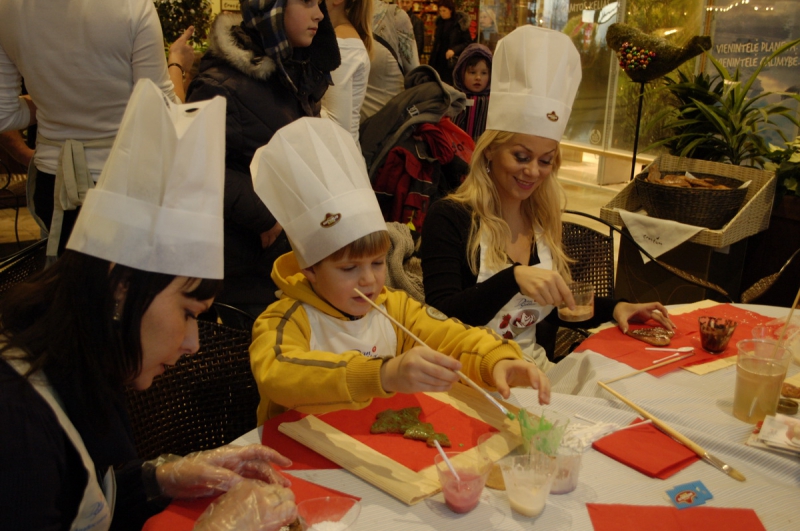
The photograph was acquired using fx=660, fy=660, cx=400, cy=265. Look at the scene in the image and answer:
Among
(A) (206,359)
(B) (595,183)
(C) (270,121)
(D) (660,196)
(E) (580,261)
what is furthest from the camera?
(B) (595,183)

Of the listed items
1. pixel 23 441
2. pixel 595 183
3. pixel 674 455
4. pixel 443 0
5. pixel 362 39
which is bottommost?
pixel 595 183

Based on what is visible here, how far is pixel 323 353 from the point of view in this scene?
1483 millimetres

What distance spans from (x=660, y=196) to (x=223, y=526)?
10.2 feet

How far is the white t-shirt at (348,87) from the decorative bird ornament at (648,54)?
2.08 m

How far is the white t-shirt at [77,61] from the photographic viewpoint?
2154 millimetres

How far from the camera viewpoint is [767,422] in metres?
1.40

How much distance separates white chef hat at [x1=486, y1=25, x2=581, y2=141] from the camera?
7.06 ft

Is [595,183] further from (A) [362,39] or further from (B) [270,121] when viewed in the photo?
(B) [270,121]

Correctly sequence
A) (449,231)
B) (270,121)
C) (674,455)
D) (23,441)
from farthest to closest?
(270,121) < (449,231) < (674,455) < (23,441)

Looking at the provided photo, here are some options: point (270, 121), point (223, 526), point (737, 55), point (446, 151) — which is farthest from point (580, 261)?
point (737, 55)

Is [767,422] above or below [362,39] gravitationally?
below

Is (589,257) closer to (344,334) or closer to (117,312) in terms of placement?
(344,334)

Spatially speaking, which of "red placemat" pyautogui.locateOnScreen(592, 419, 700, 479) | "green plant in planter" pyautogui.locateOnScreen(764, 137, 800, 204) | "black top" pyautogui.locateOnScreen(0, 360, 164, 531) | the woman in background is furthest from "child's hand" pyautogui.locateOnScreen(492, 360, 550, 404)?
the woman in background

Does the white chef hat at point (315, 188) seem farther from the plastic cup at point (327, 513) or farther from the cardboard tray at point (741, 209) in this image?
the cardboard tray at point (741, 209)
